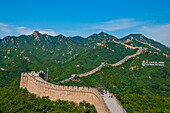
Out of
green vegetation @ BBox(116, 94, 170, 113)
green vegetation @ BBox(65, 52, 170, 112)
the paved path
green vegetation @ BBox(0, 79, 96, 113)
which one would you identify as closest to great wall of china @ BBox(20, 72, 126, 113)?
the paved path

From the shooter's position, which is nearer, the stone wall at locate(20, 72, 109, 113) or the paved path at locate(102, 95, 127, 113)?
the paved path at locate(102, 95, 127, 113)

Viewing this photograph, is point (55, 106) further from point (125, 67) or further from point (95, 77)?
point (125, 67)

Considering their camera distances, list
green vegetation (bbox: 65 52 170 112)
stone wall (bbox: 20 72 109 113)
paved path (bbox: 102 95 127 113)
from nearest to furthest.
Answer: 1. paved path (bbox: 102 95 127 113)
2. stone wall (bbox: 20 72 109 113)
3. green vegetation (bbox: 65 52 170 112)

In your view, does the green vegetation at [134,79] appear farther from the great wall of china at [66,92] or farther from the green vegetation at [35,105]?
the green vegetation at [35,105]

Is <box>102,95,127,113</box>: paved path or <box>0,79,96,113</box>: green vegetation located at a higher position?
<box>102,95,127,113</box>: paved path

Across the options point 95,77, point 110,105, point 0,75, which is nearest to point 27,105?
point 110,105

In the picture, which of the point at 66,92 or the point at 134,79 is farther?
the point at 134,79

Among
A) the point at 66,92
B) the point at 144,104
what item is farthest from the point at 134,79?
the point at 66,92

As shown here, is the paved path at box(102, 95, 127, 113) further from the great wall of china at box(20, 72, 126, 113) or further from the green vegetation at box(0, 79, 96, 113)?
the green vegetation at box(0, 79, 96, 113)

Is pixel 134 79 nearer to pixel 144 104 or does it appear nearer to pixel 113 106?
pixel 144 104

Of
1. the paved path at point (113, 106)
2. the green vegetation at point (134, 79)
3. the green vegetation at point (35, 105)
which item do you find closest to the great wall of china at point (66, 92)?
the paved path at point (113, 106)

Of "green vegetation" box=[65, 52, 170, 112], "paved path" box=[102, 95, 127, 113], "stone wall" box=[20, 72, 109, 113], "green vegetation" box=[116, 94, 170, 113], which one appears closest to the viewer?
"paved path" box=[102, 95, 127, 113]
